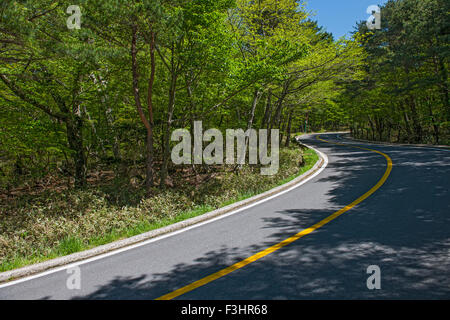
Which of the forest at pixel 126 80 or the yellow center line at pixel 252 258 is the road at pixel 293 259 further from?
the forest at pixel 126 80

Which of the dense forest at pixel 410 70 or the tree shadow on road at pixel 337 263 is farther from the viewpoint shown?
the dense forest at pixel 410 70

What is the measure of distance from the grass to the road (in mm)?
1251

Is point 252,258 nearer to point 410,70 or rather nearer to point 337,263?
point 337,263

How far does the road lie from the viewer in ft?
10.8

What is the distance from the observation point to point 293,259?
4008mm

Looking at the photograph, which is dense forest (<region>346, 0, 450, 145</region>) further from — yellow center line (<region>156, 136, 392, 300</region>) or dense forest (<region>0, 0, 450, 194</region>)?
yellow center line (<region>156, 136, 392, 300</region>)

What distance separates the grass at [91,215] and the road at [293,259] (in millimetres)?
1251

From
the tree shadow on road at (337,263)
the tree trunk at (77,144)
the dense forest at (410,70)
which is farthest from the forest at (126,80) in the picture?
the dense forest at (410,70)

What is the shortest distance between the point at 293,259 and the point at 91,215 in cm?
614

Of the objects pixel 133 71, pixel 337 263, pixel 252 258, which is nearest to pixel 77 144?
pixel 133 71

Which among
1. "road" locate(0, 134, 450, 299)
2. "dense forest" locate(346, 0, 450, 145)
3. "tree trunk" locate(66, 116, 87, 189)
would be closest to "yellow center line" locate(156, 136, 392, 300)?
"road" locate(0, 134, 450, 299)

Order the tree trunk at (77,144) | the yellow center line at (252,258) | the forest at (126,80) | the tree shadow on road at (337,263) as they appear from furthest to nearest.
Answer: the tree trunk at (77,144), the forest at (126,80), the yellow center line at (252,258), the tree shadow on road at (337,263)

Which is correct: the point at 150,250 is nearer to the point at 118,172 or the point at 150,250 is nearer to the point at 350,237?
the point at 350,237

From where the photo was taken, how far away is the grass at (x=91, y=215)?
5.66m
